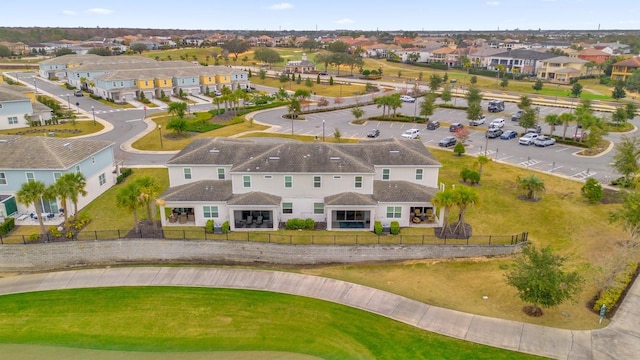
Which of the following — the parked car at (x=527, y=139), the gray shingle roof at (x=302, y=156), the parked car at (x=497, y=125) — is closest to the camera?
the gray shingle roof at (x=302, y=156)

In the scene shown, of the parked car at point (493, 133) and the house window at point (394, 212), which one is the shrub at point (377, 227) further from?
the parked car at point (493, 133)

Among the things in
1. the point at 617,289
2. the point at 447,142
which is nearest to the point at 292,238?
the point at 617,289

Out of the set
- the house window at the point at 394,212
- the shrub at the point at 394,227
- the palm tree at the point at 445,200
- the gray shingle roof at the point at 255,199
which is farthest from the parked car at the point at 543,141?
the gray shingle roof at the point at 255,199

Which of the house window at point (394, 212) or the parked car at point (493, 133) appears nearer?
the house window at point (394, 212)

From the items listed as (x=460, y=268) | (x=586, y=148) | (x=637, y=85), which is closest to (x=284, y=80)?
(x=586, y=148)

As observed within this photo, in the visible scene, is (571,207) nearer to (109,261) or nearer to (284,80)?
(109,261)

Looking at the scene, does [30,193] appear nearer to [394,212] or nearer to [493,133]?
[394,212]

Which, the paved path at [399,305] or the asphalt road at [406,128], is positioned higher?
the asphalt road at [406,128]
